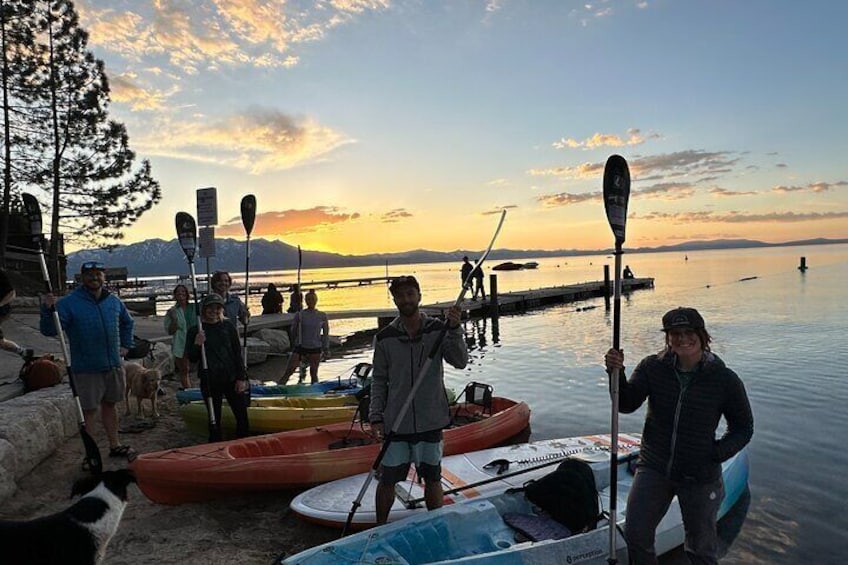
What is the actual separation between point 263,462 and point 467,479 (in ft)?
7.97

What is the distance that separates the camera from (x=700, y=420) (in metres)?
3.60

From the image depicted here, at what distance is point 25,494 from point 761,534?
8.46 metres

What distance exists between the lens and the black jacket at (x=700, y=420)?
3.57 m

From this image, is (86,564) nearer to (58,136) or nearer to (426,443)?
Answer: (426,443)

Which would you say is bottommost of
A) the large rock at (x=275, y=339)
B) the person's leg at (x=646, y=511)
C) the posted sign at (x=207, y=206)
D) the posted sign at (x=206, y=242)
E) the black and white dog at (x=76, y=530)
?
the large rock at (x=275, y=339)

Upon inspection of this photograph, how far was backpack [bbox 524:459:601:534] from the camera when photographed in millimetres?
5062

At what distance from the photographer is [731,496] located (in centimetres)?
668

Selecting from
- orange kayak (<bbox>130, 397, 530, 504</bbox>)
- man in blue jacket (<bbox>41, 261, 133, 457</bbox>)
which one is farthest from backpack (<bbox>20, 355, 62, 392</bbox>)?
orange kayak (<bbox>130, 397, 530, 504</bbox>)

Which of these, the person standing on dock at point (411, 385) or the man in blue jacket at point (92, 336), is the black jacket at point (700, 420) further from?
the man in blue jacket at point (92, 336)

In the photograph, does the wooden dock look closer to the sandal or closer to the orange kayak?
the sandal

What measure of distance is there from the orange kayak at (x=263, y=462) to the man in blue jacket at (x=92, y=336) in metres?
0.93

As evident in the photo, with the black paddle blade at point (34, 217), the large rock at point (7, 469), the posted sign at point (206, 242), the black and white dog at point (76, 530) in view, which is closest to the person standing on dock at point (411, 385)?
the black and white dog at point (76, 530)

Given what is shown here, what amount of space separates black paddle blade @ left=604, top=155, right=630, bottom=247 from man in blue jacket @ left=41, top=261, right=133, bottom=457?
558cm

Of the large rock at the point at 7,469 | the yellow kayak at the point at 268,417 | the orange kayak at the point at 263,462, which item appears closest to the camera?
the large rock at the point at 7,469
